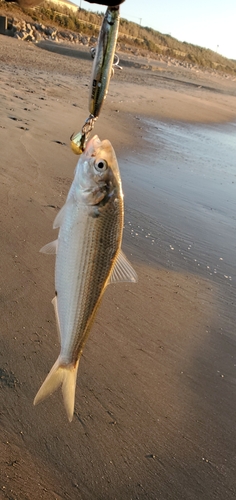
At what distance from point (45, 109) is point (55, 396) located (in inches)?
419

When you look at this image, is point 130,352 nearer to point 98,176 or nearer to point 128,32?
point 98,176

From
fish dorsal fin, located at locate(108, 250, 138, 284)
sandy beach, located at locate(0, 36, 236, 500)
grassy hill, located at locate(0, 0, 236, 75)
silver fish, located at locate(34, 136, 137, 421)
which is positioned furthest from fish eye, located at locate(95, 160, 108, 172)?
grassy hill, located at locate(0, 0, 236, 75)

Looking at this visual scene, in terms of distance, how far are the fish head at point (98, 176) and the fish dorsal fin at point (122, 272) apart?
296mm

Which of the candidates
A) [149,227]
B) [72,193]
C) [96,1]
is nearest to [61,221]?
[72,193]

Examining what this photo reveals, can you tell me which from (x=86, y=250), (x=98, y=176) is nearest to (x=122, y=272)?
(x=86, y=250)

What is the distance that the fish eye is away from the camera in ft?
8.16

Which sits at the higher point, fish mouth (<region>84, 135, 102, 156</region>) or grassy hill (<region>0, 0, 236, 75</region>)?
grassy hill (<region>0, 0, 236, 75</region>)

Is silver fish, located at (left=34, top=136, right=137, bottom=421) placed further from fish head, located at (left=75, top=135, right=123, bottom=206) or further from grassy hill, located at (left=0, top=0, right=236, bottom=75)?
grassy hill, located at (left=0, top=0, right=236, bottom=75)

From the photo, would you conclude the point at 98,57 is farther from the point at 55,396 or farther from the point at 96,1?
the point at 55,396

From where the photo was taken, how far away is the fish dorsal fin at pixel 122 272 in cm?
254

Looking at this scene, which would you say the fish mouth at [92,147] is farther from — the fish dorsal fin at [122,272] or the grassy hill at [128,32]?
the grassy hill at [128,32]

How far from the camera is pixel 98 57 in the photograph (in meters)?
2.40

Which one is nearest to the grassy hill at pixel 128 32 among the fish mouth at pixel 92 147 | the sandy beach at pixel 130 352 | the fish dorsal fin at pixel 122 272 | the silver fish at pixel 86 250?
the sandy beach at pixel 130 352

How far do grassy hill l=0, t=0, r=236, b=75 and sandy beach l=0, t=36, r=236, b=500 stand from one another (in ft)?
73.3
